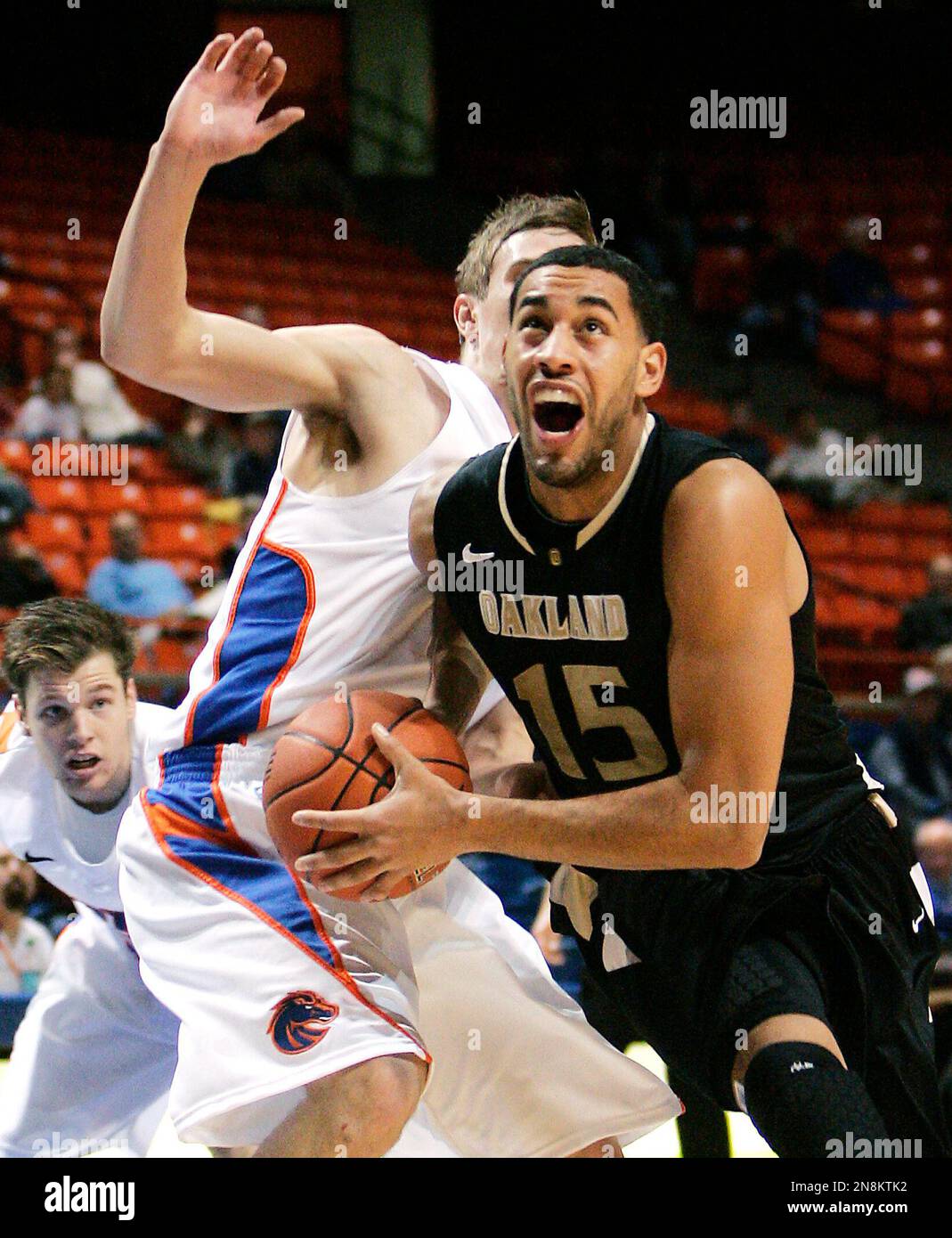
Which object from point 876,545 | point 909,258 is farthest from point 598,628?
point 909,258

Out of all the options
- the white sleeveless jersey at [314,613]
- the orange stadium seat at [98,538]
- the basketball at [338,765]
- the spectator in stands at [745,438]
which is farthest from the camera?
the spectator in stands at [745,438]

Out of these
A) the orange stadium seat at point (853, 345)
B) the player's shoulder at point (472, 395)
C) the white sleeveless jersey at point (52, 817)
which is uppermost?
the orange stadium seat at point (853, 345)

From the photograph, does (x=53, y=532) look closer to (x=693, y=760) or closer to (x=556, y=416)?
(x=556, y=416)

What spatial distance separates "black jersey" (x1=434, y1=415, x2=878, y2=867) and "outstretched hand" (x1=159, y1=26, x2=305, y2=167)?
64 cm

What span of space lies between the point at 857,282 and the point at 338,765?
8.94 m

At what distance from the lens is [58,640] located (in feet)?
11.1

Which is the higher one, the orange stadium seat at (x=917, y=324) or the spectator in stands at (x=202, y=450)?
the orange stadium seat at (x=917, y=324)

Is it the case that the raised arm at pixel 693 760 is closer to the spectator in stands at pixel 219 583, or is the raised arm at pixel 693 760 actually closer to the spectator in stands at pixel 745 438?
the spectator in stands at pixel 219 583

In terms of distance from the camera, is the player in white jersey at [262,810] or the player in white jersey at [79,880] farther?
the player in white jersey at [79,880]

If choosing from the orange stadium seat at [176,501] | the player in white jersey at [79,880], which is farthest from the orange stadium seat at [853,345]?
the player in white jersey at [79,880]

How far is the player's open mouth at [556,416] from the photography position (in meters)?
2.44

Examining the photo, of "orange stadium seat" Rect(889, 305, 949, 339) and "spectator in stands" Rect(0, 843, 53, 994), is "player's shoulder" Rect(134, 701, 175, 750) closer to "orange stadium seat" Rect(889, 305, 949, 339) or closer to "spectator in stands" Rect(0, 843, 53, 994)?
"spectator in stands" Rect(0, 843, 53, 994)

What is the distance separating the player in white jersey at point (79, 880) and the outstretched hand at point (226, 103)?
1315 mm

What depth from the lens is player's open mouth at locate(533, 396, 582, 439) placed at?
8.00ft
